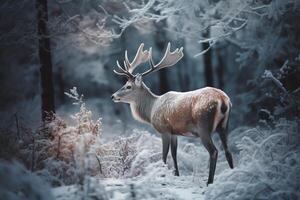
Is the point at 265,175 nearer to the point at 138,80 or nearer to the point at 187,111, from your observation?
the point at 187,111

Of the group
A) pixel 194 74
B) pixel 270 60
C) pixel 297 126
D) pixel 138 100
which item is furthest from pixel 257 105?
pixel 194 74

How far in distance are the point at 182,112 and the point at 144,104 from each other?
1447 mm

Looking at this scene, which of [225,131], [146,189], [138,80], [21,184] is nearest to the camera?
[21,184]

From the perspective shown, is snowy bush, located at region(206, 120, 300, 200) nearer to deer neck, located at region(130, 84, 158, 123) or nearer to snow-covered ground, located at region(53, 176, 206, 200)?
snow-covered ground, located at region(53, 176, 206, 200)

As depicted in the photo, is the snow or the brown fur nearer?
the snow

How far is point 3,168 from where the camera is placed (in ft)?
16.6

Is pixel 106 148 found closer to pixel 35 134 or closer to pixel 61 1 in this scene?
pixel 35 134

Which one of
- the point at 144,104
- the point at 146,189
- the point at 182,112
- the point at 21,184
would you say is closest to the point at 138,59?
the point at 144,104

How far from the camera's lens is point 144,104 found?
9.36m

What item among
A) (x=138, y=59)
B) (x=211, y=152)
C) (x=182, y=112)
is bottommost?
(x=211, y=152)

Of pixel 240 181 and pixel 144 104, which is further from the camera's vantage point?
pixel 144 104

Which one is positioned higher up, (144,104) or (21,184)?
(144,104)

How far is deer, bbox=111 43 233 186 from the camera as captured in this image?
7551 mm

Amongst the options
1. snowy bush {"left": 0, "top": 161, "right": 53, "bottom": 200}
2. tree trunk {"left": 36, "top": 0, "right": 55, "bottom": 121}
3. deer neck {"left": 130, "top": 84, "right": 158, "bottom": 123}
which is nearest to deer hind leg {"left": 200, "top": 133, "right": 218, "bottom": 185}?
deer neck {"left": 130, "top": 84, "right": 158, "bottom": 123}
